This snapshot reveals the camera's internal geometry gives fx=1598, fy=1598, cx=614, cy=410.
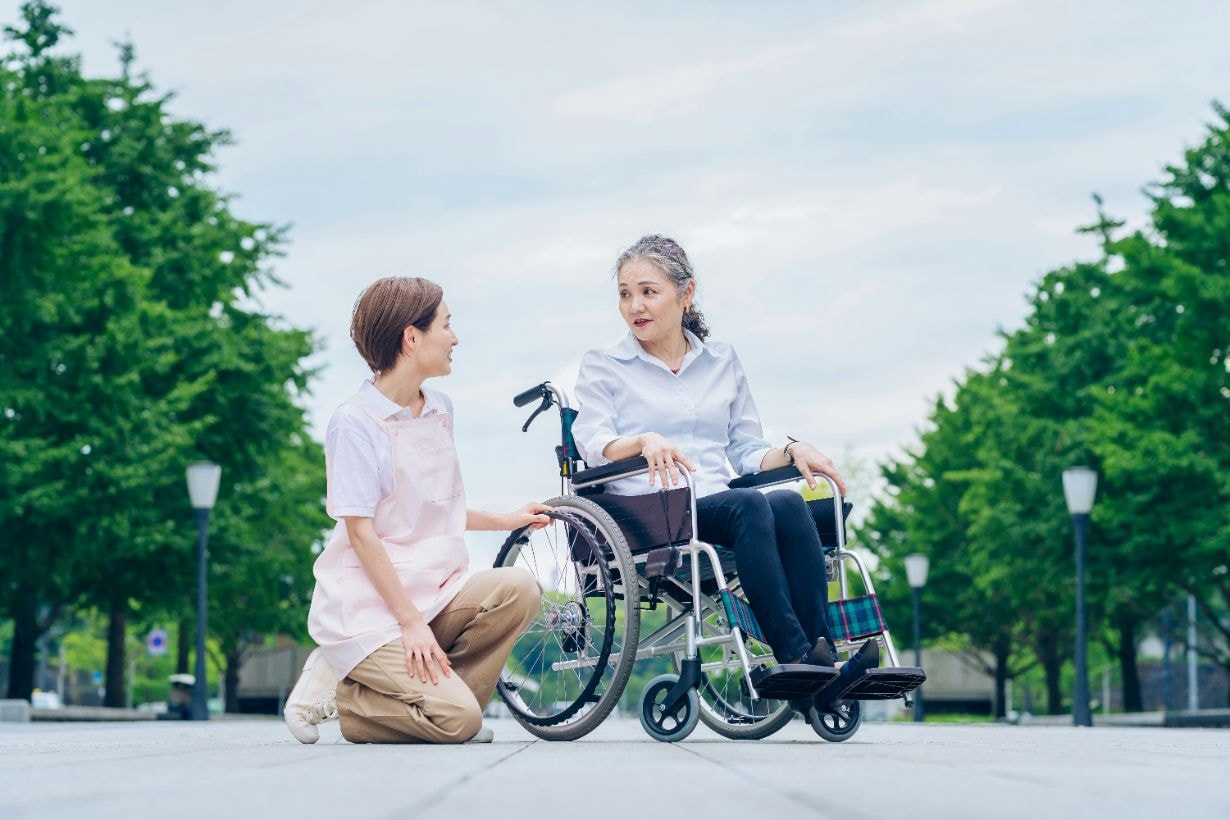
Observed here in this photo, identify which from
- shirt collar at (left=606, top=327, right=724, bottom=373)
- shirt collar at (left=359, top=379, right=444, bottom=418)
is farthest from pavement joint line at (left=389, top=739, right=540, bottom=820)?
shirt collar at (left=606, top=327, right=724, bottom=373)

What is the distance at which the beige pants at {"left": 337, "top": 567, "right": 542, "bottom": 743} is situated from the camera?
5402mm

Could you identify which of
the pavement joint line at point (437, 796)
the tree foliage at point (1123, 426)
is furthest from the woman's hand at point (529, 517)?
the tree foliage at point (1123, 426)

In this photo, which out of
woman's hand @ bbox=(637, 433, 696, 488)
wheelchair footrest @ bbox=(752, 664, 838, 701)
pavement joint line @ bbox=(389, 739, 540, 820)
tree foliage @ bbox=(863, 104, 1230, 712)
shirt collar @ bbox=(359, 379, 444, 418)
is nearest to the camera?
pavement joint line @ bbox=(389, 739, 540, 820)

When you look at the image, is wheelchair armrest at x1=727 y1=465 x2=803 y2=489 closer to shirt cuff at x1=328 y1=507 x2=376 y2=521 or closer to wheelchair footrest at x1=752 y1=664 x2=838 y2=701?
wheelchair footrest at x1=752 y1=664 x2=838 y2=701

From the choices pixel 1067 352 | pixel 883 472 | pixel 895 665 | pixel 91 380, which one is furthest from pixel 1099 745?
pixel 883 472

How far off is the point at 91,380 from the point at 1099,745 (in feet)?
58.5

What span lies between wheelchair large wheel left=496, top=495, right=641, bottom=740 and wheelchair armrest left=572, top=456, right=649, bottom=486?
13cm

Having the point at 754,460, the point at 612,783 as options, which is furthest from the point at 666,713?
the point at 612,783

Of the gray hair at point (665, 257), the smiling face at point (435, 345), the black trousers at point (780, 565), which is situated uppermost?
the gray hair at point (665, 257)

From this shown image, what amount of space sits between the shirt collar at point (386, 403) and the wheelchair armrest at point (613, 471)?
60 centimetres

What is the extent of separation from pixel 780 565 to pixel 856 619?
512 millimetres

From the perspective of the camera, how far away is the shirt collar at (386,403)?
18.6 feet

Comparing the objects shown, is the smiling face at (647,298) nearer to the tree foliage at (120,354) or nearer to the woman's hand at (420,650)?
the woman's hand at (420,650)

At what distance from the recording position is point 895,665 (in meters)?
5.33
